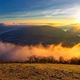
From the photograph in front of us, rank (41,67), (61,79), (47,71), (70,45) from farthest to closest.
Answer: (70,45), (41,67), (47,71), (61,79)

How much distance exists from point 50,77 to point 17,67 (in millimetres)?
4440

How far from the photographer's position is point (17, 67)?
2741cm

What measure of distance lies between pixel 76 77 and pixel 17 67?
5.88 m

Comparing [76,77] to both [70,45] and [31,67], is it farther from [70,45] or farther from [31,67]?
[70,45]

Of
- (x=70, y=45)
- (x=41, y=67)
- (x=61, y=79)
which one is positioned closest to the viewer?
(x=61, y=79)

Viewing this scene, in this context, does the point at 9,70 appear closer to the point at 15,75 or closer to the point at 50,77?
the point at 15,75

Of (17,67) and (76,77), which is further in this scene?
(17,67)

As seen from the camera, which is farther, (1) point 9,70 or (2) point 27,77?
(1) point 9,70

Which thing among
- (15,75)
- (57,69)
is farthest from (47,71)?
(15,75)

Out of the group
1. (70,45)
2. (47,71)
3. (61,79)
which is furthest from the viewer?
(70,45)

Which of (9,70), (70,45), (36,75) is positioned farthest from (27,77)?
(70,45)

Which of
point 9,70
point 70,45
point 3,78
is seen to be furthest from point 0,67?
point 70,45

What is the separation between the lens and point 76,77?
80.2 feet

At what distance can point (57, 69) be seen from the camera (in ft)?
87.3
